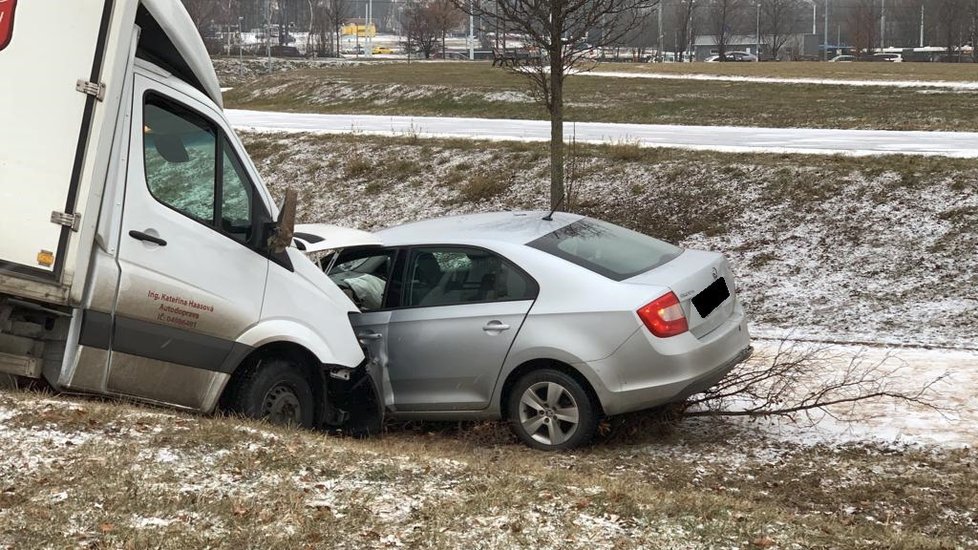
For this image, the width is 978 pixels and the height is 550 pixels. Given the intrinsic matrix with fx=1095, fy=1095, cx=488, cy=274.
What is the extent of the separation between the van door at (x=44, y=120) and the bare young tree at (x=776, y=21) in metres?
74.6

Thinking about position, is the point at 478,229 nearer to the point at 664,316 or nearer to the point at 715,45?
→ the point at 664,316

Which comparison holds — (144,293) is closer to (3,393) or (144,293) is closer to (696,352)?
(3,393)

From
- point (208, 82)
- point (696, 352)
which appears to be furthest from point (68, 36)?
point (696, 352)

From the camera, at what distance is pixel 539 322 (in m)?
6.84

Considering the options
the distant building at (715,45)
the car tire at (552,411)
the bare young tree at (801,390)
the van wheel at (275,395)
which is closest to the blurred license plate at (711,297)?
the bare young tree at (801,390)

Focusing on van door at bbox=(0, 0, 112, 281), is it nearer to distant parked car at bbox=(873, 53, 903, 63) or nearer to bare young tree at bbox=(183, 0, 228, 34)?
bare young tree at bbox=(183, 0, 228, 34)

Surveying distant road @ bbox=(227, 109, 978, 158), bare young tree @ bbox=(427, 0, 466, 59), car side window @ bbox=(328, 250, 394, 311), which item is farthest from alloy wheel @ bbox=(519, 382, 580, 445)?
bare young tree @ bbox=(427, 0, 466, 59)

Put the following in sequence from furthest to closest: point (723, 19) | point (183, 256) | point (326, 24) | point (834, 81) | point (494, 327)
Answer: point (326, 24) → point (723, 19) → point (834, 81) → point (494, 327) → point (183, 256)

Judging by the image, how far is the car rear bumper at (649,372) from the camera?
657 cm

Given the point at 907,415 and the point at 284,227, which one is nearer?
the point at 284,227

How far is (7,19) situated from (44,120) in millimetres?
541

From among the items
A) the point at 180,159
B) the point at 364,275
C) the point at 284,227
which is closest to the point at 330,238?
the point at 364,275

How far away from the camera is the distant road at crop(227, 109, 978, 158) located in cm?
1762

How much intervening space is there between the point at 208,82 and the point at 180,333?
1.52 meters
